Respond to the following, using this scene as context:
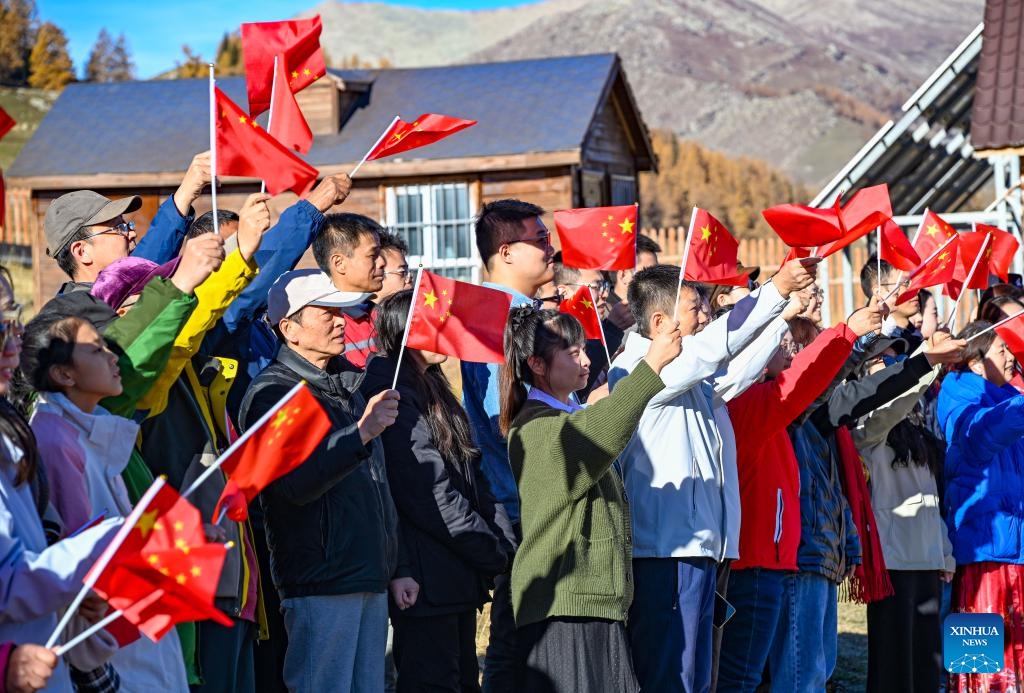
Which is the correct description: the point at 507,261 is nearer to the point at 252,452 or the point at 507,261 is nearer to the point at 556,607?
the point at 556,607

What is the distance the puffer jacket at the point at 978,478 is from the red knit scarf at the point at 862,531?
0.66 metres

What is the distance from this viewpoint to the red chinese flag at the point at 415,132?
231 inches

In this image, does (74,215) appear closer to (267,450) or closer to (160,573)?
(267,450)

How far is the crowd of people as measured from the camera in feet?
13.3

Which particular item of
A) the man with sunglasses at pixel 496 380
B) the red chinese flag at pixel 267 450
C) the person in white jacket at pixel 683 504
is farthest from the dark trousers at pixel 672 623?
the red chinese flag at pixel 267 450

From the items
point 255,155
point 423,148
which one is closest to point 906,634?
point 255,155

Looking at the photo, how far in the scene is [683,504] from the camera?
5578 millimetres

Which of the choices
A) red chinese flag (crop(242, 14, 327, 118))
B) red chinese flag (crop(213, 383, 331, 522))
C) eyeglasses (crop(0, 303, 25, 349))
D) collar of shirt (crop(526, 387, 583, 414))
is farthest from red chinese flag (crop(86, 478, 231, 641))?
red chinese flag (crop(242, 14, 327, 118))

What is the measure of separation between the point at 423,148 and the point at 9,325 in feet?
57.7

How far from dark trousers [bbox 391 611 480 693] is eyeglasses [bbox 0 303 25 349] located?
1958 millimetres

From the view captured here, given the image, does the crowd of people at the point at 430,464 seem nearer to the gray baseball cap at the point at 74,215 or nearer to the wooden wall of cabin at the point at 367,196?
the gray baseball cap at the point at 74,215

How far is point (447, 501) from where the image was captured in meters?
5.38

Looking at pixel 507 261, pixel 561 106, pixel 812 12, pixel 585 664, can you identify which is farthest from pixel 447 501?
pixel 812 12

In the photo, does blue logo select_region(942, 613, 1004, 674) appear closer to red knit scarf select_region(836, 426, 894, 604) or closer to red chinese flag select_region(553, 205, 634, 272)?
red knit scarf select_region(836, 426, 894, 604)
